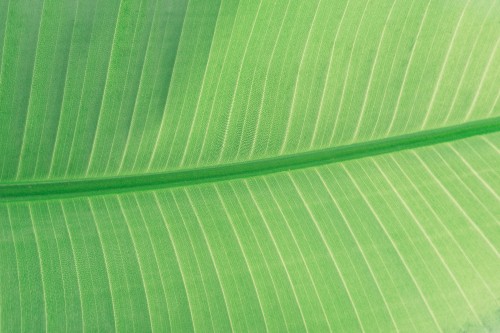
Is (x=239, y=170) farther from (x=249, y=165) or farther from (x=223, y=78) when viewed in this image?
(x=223, y=78)

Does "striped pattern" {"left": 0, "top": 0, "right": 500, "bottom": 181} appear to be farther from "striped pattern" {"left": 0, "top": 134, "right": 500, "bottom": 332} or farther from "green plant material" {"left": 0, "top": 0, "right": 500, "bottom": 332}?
"striped pattern" {"left": 0, "top": 134, "right": 500, "bottom": 332}

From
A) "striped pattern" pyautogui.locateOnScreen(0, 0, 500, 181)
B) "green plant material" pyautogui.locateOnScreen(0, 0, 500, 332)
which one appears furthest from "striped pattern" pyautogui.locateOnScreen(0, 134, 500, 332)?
"striped pattern" pyautogui.locateOnScreen(0, 0, 500, 181)

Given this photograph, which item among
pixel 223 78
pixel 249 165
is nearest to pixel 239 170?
pixel 249 165

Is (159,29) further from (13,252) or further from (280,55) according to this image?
(13,252)

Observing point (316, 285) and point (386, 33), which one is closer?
point (316, 285)

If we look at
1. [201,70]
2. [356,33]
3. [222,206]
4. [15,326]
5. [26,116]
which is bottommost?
[15,326]

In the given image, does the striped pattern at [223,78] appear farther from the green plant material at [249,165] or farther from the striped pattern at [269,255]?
the striped pattern at [269,255]

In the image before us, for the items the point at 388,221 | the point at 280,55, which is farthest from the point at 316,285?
the point at 280,55
